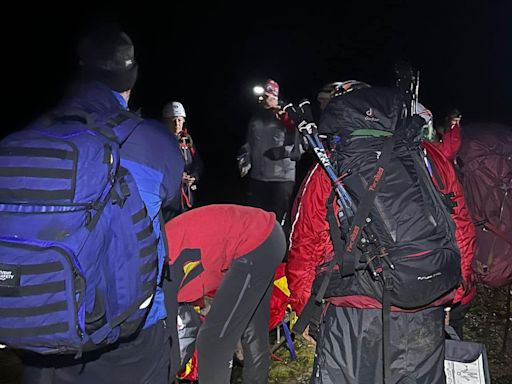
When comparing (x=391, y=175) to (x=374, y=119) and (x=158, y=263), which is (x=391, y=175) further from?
(x=158, y=263)

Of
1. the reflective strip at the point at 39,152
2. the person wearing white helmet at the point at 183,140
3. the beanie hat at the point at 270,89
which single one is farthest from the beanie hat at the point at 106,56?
the beanie hat at the point at 270,89

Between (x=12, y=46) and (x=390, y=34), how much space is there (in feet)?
58.4

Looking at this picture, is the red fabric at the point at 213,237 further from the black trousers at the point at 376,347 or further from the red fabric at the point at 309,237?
the black trousers at the point at 376,347

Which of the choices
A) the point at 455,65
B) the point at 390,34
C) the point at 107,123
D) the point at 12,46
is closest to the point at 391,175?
the point at 107,123

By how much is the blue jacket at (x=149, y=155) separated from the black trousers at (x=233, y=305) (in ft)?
2.30

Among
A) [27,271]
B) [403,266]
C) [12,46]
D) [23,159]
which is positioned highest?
[23,159]

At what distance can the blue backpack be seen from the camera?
1756 mm

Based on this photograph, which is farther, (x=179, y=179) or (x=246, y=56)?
(x=246, y=56)

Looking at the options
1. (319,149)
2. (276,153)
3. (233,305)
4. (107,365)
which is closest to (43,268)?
(107,365)

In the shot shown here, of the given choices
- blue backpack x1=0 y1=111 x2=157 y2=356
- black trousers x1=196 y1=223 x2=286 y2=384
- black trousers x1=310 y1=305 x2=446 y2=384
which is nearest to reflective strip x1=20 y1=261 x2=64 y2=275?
blue backpack x1=0 y1=111 x2=157 y2=356

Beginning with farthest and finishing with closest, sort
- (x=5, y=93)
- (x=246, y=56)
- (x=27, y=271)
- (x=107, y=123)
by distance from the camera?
(x=246, y=56) → (x=5, y=93) → (x=107, y=123) → (x=27, y=271)

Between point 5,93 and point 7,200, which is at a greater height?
point 7,200

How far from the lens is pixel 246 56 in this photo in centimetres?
2550

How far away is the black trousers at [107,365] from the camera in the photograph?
2.09 meters
